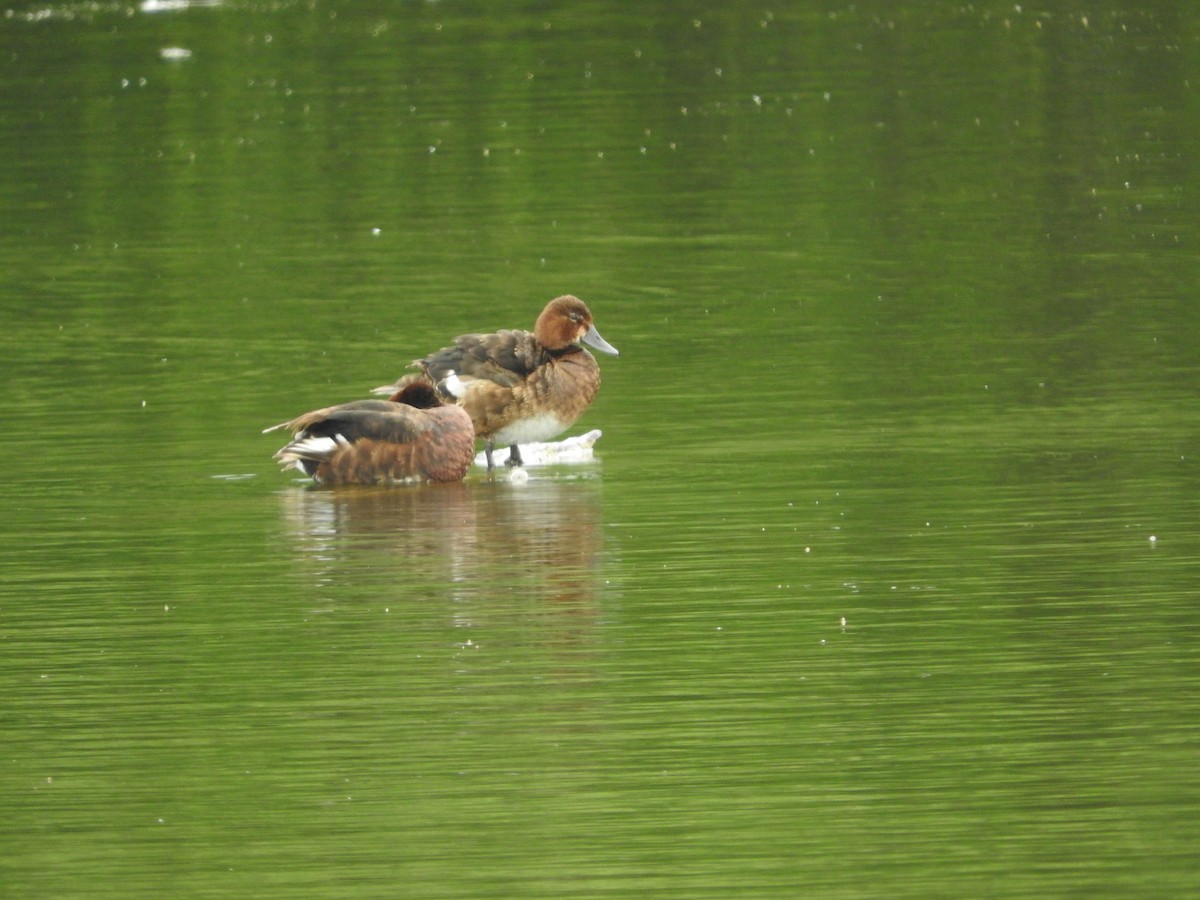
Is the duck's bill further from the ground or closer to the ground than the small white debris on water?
further from the ground

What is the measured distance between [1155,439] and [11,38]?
29.7m

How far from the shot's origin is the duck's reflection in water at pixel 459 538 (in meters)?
9.99

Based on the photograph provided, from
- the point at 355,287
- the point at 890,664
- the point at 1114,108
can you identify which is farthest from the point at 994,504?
the point at 1114,108

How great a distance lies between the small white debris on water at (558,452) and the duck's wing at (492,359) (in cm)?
41

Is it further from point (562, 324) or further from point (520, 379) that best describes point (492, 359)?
point (562, 324)

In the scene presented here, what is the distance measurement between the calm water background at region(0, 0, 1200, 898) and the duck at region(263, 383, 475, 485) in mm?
169

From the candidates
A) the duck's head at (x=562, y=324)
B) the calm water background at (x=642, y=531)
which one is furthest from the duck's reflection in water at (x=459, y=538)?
the duck's head at (x=562, y=324)

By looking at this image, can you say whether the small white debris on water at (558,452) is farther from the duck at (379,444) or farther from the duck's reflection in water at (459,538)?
the duck at (379,444)

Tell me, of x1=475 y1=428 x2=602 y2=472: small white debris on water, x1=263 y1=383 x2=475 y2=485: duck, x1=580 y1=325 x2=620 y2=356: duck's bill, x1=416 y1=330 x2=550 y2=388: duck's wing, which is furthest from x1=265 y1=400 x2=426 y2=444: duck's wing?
x1=580 y1=325 x2=620 y2=356: duck's bill

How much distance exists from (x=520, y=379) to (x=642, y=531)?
248cm

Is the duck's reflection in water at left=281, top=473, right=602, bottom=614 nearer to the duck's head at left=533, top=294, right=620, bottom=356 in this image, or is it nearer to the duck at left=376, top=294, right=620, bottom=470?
the duck at left=376, top=294, right=620, bottom=470

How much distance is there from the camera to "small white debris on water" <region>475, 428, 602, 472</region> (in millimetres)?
13030

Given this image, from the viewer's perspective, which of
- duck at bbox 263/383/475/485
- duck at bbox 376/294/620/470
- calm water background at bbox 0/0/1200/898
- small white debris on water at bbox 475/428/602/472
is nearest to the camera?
calm water background at bbox 0/0/1200/898

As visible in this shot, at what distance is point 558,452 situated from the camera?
43.3ft
